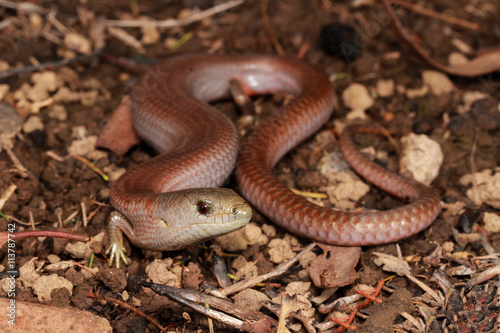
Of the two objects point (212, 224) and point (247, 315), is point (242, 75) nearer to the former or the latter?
point (212, 224)

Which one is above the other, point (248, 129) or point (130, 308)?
point (248, 129)

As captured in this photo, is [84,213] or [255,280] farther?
[84,213]

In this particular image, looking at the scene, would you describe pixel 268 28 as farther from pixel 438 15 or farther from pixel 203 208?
pixel 203 208

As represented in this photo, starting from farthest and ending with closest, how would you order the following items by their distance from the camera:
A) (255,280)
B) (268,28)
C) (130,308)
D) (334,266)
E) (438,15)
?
(268,28)
(438,15)
(334,266)
(255,280)
(130,308)

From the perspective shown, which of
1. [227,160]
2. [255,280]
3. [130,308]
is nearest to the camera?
[130,308]

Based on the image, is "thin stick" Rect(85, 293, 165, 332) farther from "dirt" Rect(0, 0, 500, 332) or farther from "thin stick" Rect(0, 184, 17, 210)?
"thin stick" Rect(0, 184, 17, 210)

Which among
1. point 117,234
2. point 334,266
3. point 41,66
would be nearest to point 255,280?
point 334,266

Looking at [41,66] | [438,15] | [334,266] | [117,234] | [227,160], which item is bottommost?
[334,266]

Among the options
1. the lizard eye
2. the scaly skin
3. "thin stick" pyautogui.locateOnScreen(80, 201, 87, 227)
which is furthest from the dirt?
the lizard eye
